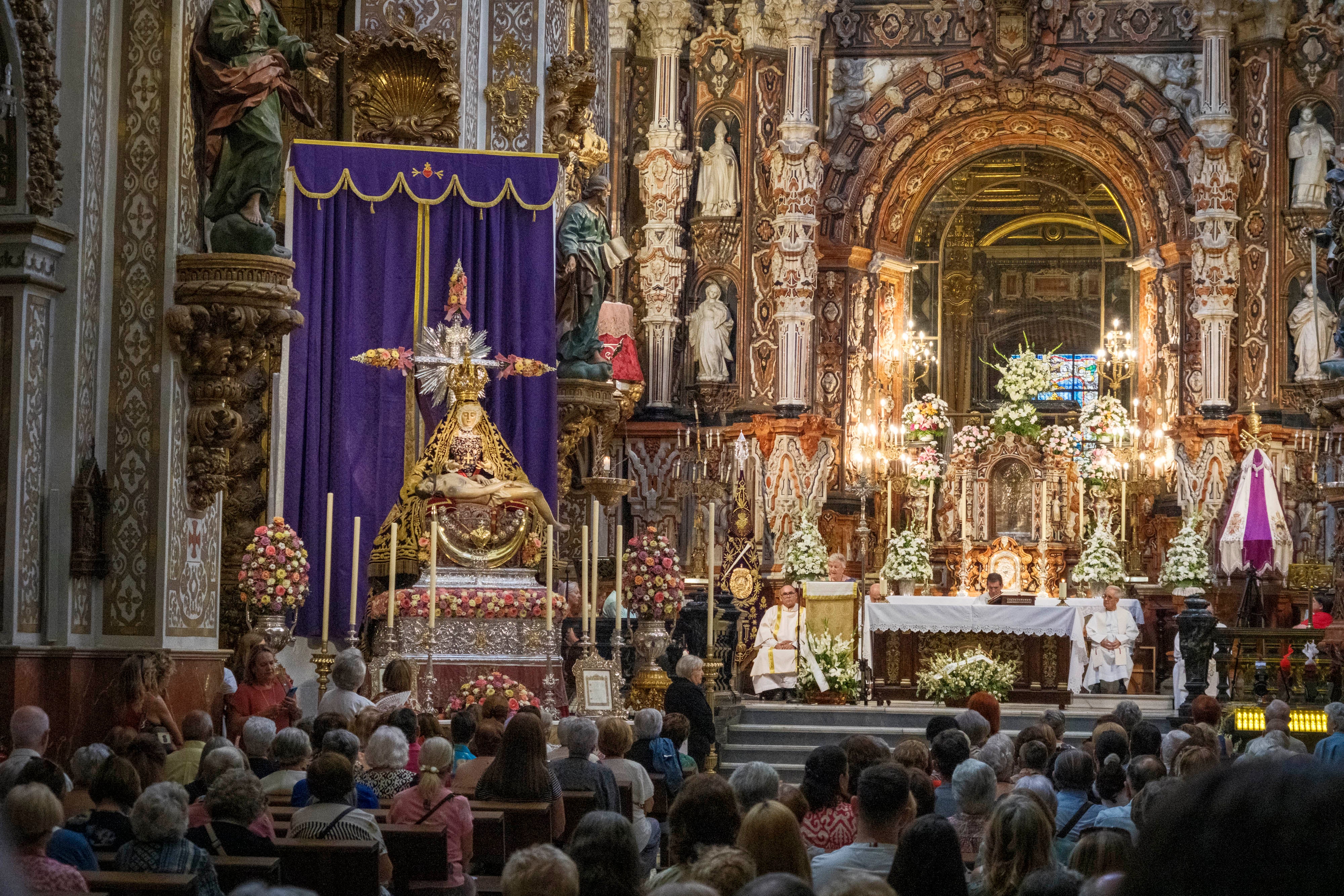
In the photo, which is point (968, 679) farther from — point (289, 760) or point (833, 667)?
point (289, 760)

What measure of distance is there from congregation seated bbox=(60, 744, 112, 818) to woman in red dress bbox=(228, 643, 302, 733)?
2591 millimetres

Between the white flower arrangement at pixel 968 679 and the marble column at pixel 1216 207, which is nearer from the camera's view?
the white flower arrangement at pixel 968 679

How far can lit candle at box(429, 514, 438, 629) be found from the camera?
35.7ft

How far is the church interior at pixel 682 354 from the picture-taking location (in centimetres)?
990

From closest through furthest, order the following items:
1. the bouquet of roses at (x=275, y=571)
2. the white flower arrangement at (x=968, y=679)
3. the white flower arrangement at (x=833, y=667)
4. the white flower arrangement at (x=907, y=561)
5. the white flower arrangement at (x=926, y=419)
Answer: the bouquet of roses at (x=275, y=571), the white flower arrangement at (x=968, y=679), the white flower arrangement at (x=833, y=667), the white flower arrangement at (x=907, y=561), the white flower arrangement at (x=926, y=419)

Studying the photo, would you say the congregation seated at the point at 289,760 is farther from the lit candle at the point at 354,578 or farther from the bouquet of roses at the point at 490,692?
the bouquet of roses at the point at 490,692

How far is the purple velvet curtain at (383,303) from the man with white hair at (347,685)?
3791 millimetres

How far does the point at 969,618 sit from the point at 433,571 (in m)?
8.17

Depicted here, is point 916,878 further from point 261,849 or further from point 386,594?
point 386,594

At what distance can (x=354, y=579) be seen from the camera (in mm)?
11398

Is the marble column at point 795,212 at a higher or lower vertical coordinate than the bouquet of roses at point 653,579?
higher

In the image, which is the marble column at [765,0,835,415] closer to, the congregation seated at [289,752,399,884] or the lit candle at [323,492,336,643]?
the lit candle at [323,492,336,643]

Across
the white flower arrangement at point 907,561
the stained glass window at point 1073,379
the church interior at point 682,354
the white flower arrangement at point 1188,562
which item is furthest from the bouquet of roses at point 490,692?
the stained glass window at point 1073,379

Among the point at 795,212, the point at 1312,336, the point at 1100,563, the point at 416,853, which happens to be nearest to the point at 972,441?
the point at 1100,563
